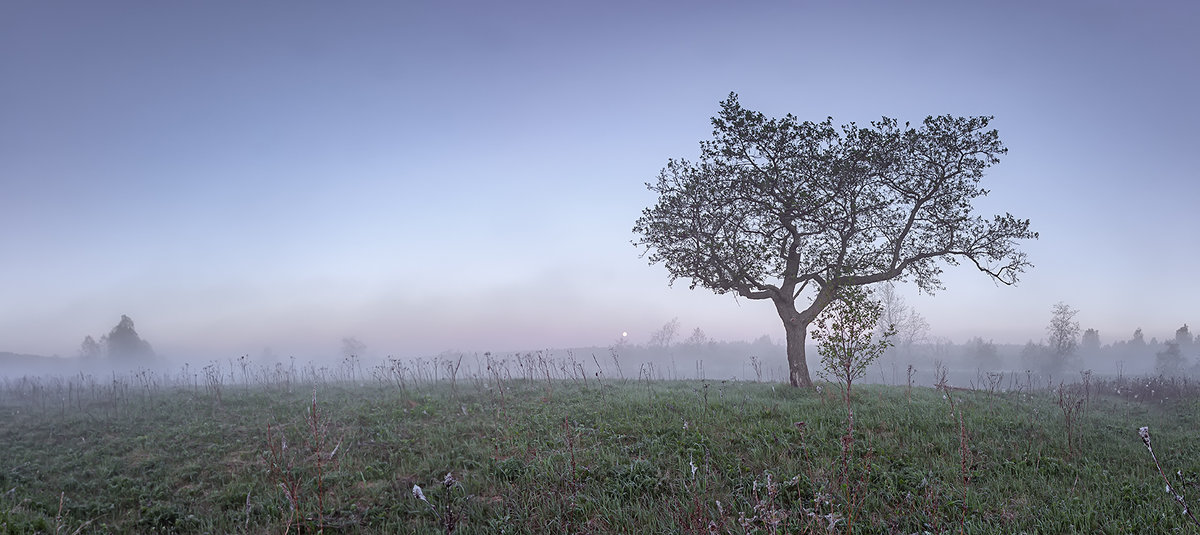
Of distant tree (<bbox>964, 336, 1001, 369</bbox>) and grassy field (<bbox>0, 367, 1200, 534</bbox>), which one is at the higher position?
grassy field (<bbox>0, 367, 1200, 534</bbox>)

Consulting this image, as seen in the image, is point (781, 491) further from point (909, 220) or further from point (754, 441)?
point (909, 220)

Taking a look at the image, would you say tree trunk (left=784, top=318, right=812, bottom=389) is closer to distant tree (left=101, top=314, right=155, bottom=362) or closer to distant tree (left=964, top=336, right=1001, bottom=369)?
distant tree (left=964, top=336, right=1001, bottom=369)

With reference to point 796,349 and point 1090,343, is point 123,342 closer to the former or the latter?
point 796,349

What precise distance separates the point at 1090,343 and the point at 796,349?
121813mm

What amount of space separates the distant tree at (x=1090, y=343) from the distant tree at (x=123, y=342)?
159013 mm

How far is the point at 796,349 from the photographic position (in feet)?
57.8

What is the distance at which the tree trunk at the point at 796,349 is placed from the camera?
56.4 feet

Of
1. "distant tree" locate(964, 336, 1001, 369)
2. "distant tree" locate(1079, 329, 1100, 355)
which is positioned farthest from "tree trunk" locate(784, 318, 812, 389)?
"distant tree" locate(1079, 329, 1100, 355)

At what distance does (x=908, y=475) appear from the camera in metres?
7.39

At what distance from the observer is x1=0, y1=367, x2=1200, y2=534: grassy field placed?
20.3 ft

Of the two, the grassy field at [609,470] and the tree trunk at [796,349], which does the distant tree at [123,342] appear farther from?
the tree trunk at [796,349]

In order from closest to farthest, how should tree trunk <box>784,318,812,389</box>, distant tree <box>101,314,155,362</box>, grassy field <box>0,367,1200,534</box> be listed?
grassy field <box>0,367,1200,534</box>, tree trunk <box>784,318,812,389</box>, distant tree <box>101,314,155,362</box>

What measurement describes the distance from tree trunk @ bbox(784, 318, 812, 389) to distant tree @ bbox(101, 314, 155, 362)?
87.4 m

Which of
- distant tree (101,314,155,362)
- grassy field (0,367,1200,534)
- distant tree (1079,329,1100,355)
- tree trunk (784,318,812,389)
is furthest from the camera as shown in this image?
distant tree (1079,329,1100,355)
